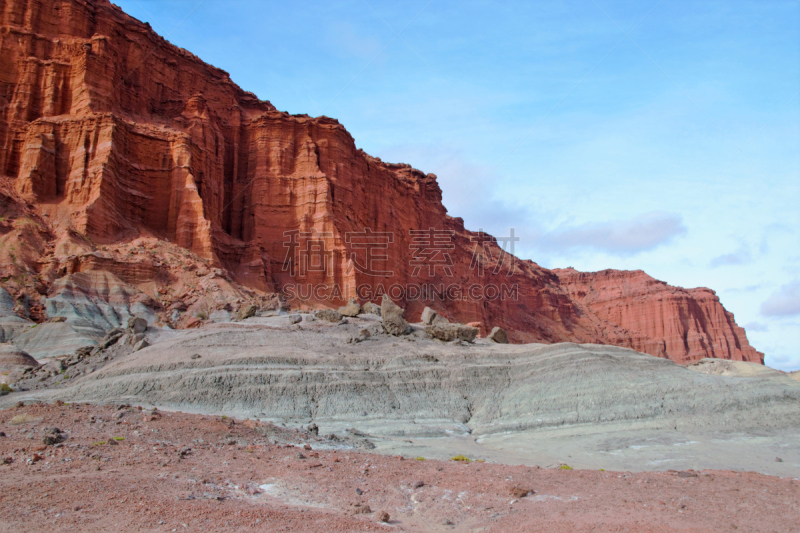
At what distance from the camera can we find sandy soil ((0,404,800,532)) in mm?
7469

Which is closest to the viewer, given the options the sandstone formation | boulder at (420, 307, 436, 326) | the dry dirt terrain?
the dry dirt terrain

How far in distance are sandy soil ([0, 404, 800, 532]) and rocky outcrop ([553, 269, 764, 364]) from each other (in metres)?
84.2

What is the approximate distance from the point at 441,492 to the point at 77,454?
6.73 metres

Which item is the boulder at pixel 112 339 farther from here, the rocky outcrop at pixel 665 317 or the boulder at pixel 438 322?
the rocky outcrop at pixel 665 317

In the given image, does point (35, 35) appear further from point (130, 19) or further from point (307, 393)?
point (307, 393)

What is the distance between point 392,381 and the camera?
Result: 730 inches

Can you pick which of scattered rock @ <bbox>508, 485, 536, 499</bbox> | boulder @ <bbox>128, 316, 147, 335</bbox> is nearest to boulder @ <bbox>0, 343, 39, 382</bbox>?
boulder @ <bbox>128, 316, 147, 335</bbox>

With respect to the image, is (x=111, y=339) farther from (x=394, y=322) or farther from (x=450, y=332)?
(x=450, y=332)

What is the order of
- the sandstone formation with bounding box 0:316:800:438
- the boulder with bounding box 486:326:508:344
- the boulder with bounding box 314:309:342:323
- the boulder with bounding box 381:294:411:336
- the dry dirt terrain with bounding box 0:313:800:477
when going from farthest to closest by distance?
the boulder with bounding box 486:326:508:344, the boulder with bounding box 314:309:342:323, the boulder with bounding box 381:294:411:336, the sandstone formation with bounding box 0:316:800:438, the dry dirt terrain with bounding box 0:313:800:477

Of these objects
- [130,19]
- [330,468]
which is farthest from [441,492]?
[130,19]

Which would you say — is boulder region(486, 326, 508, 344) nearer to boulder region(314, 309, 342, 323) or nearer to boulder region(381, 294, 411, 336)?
boulder region(381, 294, 411, 336)

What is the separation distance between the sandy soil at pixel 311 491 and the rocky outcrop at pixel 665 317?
84186 mm

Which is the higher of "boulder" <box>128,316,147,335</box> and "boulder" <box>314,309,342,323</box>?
"boulder" <box>314,309,342,323</box>

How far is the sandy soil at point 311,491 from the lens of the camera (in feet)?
24.5
